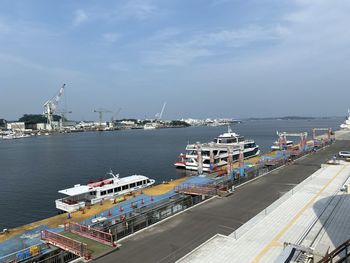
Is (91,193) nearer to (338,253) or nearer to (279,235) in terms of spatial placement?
(279,235)

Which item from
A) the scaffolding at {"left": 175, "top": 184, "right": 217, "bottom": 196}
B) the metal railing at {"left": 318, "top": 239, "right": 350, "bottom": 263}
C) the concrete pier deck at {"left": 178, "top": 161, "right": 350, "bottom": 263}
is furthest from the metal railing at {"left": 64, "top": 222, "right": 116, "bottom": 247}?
the scaffolding at {"left": 175, "top": 184, "right": 217, "bottom": 196}

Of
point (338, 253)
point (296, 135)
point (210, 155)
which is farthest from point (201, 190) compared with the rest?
point (296, 135)

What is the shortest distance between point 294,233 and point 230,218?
5.60 m

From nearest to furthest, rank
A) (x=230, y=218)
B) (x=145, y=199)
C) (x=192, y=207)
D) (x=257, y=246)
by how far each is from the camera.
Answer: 1. (x=257, y=246)
2. (x=230, y=218)
3. (x=192, y=207)
4. (x=145, y=199)

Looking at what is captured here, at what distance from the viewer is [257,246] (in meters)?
20.3

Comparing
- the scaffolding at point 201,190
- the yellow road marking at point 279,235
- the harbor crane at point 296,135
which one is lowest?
the yellow road marking at point 279,235

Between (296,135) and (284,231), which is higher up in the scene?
(296,135)

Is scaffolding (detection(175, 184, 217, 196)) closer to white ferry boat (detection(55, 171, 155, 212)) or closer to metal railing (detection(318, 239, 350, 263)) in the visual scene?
white ferry boat (detection(55, 171, 155, 212))

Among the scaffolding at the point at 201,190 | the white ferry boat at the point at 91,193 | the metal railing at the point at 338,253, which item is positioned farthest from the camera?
the white ferry boat at the point at 91,193

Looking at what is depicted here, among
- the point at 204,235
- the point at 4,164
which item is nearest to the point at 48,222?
the point at 204,235

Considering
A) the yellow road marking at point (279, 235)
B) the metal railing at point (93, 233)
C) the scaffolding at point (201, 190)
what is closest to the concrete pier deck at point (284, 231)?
the yellow road marking at point (279, 235)

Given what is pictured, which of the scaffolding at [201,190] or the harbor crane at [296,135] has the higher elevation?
the harbor crane at [296,135]

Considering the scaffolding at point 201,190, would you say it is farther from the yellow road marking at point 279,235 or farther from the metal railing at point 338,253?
the metal railing at point 338,253

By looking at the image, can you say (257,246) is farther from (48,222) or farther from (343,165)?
(343,165)
